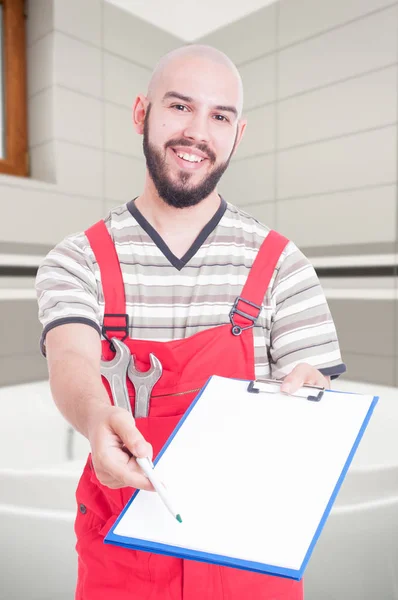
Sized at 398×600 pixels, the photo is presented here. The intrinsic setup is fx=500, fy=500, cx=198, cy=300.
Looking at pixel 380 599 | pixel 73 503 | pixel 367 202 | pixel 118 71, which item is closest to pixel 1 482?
pixel 73 503

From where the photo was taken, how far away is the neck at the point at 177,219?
2.71 feet

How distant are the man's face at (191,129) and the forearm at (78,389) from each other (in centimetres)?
31

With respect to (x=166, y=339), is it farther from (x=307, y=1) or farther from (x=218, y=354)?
(x=307, y=1)

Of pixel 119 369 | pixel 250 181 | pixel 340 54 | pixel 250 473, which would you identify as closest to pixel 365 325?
pixel 250 181

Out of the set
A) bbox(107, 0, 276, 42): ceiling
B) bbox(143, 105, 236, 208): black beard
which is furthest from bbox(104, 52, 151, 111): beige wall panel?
bbox(143, 105, 236, 208): black beard

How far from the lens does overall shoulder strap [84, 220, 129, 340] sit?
2.47ft

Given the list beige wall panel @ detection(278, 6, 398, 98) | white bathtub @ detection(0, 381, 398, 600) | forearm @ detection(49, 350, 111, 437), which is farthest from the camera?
beige wall panel @ detection(278, 6, 398, 98)

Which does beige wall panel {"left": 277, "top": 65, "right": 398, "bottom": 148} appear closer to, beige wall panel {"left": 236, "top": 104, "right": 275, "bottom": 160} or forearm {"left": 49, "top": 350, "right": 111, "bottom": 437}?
beige wall panel {"left": 236, "top": 104, "right": 275, "bottom": 160}

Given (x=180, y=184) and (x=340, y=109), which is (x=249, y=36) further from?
(x=180, y=184)

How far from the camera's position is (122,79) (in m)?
2.96

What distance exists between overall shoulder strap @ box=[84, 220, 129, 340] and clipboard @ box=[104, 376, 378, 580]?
18 cm

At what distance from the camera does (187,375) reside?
742 mm

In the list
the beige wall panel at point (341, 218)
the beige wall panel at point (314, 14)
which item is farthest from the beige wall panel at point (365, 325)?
the beige wall panel at point (314, 14)

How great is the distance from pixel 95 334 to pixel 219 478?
0.92ft
